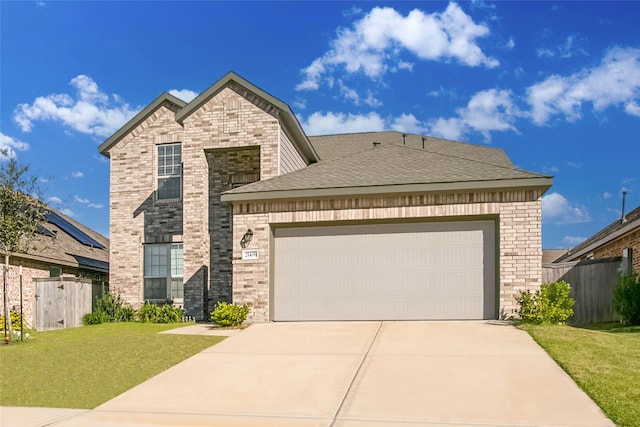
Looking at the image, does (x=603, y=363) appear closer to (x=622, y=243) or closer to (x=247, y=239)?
(x=247, y=239)

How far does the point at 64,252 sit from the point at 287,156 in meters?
10.2

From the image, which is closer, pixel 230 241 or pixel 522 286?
pixel 522 286

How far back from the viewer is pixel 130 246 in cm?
1975

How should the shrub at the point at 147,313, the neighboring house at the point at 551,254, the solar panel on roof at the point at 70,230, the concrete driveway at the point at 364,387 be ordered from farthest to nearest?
the neighboring house at the point at 551,254 → the solar panel on roof at the point at 70,230 → the shrub at the point at 147,313 → the concrete driveway at the point at 364,387

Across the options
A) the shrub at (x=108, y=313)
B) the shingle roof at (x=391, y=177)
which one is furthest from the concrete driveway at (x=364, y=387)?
the shrub at (x=108, y=313)

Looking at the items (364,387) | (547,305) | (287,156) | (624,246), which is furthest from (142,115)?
(624,246)

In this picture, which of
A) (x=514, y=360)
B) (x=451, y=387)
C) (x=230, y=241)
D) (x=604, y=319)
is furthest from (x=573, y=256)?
(x=451, y=387)

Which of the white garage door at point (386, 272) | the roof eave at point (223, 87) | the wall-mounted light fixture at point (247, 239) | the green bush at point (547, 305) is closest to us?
the green bush at point (547, 305)

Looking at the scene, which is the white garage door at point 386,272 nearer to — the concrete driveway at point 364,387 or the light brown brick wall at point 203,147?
the concrete driveway at point 364,387

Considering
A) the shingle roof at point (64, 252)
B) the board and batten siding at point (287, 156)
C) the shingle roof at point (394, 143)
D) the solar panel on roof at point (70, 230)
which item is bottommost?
the shingle roof at point (64, 252)

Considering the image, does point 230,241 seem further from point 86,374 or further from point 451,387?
point 451,387

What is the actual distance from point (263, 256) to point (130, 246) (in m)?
7.28

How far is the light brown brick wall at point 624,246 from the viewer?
Answer: 1673 centimetres

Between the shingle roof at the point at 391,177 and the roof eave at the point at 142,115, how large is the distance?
6151 millimetres
